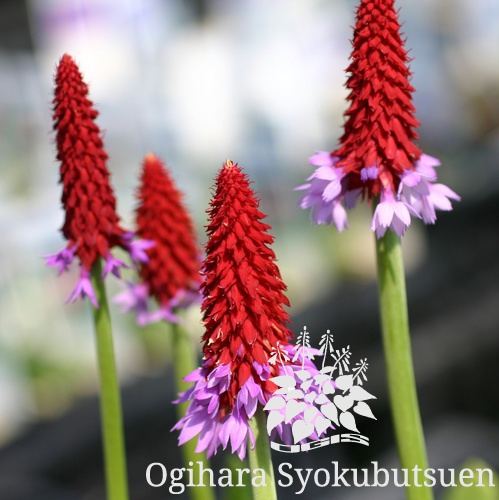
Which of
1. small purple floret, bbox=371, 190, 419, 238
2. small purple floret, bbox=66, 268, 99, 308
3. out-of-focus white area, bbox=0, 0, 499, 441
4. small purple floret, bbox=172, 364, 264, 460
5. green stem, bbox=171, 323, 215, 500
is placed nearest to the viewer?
small purple floret, bbox=172, 364, 264, 460

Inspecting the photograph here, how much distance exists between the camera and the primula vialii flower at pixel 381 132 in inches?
41.9

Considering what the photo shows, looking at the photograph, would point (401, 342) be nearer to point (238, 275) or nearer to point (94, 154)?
point (238, 275)

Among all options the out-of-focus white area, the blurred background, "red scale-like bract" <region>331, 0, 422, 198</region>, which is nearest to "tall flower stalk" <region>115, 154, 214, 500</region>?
"red scale-like bract" <region>331, 0, 422, 198</region>

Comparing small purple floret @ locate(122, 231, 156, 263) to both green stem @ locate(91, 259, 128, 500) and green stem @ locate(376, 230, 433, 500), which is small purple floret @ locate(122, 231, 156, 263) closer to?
green stem @ locate(91, 259, 128, 500)

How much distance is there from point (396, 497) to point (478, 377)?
2107 mm

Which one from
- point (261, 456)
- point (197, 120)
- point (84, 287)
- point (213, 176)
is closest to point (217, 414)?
point (261, 456)

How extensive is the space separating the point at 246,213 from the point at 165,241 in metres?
0.57

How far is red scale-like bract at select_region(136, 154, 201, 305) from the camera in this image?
1.43 metres

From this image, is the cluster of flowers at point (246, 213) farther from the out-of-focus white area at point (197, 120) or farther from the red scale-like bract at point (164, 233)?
the out-of-focus white area at point (197, 120)

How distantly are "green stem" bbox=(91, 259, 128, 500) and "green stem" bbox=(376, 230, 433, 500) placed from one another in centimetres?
34

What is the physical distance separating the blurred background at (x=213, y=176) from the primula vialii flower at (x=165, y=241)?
1.60 meters

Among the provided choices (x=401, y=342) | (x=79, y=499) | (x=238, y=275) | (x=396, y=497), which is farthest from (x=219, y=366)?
(x=79, y=499)

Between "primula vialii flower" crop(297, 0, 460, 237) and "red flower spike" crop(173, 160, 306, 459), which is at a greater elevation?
"primula vialii flower" crop(297, 0, 460, 237)

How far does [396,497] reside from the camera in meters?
2.06
